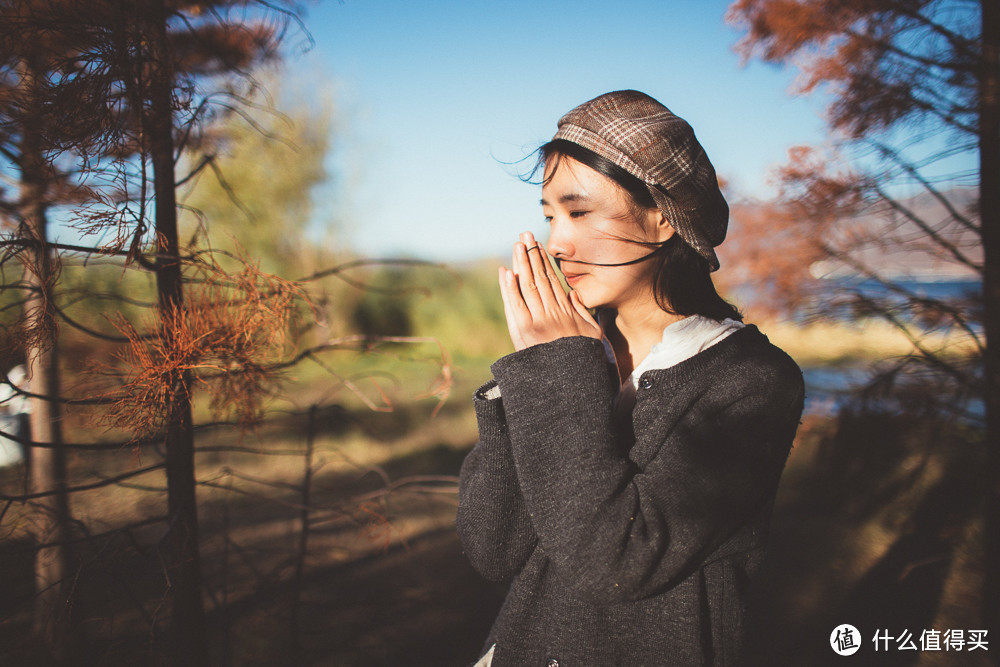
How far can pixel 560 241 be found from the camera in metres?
1.17

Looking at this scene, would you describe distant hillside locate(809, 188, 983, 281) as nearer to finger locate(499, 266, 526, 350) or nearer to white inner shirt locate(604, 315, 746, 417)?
white inner shirt locate(604, 315, 746, 417)

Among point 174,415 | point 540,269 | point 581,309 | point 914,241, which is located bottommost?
point 174,415

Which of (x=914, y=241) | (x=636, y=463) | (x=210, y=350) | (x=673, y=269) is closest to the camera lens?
(x=636, y=463)

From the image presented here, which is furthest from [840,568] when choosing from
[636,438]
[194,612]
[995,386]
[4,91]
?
[4,91]

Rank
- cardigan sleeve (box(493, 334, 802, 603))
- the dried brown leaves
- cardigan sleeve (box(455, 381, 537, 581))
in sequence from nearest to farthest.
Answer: cardigan sleeve (box(493, 334, 802, 603)) → cardigan sleeve (box(455, 381, 537, 581)) → the dried brown leaves

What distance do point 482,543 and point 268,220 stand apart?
381 inches

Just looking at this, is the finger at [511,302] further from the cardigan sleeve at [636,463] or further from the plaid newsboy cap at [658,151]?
the plaid newsboy cap at [658,151]

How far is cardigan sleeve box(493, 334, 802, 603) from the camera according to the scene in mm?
900

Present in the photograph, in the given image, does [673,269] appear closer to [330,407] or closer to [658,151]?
[658,151]

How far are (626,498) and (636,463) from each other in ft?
0.45

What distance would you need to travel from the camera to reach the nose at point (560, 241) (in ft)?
3.83

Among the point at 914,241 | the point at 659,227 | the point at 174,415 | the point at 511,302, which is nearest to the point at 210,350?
the point at 174,415

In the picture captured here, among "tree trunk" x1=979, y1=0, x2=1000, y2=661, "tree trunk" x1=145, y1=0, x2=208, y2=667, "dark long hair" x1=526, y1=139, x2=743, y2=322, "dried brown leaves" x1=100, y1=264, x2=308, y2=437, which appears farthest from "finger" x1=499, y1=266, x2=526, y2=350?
"tree trunk" x1=979, y1=0, x2=1000, y2=661

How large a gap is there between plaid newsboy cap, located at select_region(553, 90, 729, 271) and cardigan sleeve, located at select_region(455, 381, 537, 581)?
56 cm
